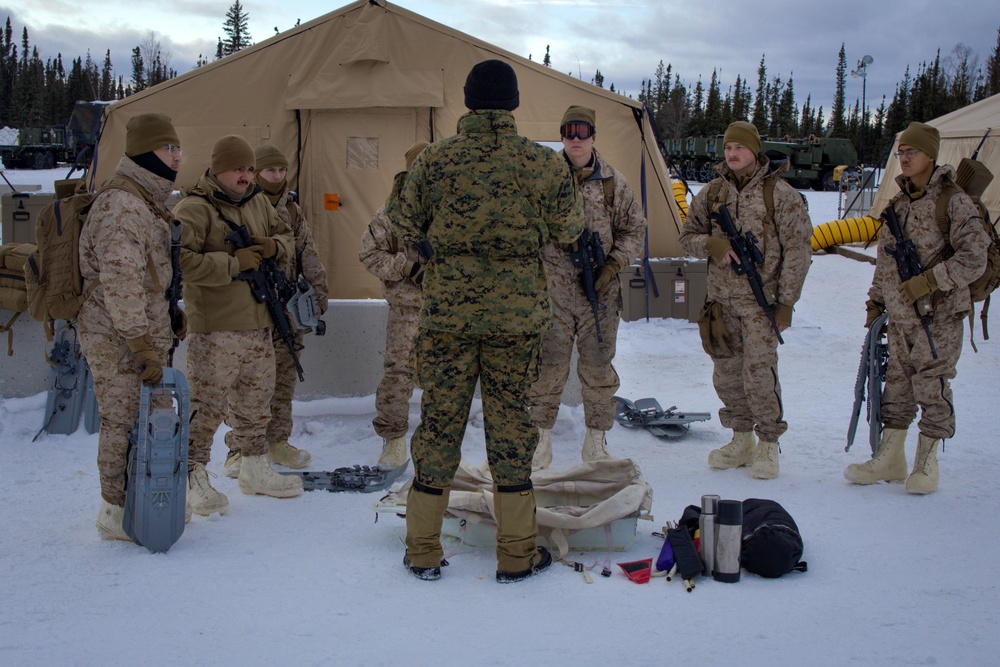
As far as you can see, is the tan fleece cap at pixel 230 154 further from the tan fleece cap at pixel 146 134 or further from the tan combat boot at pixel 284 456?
the tan combat boot at pixel 284 456

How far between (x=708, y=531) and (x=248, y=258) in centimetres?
257

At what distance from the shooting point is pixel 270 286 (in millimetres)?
4613

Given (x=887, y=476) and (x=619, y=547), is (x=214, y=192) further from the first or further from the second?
(x=887, y=476)

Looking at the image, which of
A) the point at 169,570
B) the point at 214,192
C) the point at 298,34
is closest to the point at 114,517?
the point at 169,570

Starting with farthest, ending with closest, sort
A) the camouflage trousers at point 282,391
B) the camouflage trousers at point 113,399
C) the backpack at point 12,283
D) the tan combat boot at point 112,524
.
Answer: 1. the backpack at point 12,283
2. the camouflage trousers at point 282,391
3. the tan combat boot at point 112,524
4. the camouflage trousers at point 113,399

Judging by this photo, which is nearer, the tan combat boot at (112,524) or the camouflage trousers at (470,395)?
the camouflage trousers at (470,395)

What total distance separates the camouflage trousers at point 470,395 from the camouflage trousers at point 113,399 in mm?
1295

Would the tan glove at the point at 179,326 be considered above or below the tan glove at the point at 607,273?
below

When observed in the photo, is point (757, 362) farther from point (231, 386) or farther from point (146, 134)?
point (146, 134)

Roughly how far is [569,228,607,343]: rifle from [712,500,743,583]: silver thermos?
177cm

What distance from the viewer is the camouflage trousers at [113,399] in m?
3.70

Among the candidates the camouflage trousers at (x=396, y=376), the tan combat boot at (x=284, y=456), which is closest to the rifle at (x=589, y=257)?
the camouflage trousers at (x=396, y=376)

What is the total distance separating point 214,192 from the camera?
14.3ft

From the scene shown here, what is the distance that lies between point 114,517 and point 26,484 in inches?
51.6
